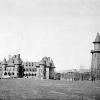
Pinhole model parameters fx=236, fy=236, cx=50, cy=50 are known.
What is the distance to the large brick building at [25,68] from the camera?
138 m

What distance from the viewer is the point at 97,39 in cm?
10362

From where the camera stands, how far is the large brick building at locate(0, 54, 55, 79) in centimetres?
13775

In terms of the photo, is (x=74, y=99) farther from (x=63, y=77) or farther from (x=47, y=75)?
(x=47, y=75)

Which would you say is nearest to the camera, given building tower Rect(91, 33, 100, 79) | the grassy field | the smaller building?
the grassy field

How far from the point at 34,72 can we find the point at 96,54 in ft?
175

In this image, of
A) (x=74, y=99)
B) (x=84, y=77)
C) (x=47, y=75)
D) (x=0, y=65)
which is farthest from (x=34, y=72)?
(x=74, y=99)

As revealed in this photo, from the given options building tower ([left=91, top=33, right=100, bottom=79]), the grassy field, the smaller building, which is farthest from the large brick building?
the grassy field

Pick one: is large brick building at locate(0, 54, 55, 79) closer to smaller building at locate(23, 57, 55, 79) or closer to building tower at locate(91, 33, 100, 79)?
smaller building at locate(23, 57, 55, 79)

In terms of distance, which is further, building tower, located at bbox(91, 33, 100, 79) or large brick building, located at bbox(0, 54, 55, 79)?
large brick building, located at bbox(0, 54, 55, 79)

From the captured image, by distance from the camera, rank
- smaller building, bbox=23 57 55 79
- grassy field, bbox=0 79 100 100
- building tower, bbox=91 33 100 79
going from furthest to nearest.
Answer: smaller building, bbox=23 57 55 79 → building tower, bbox=91 33 100 79 → grassy field, bbox=0 79 100 100

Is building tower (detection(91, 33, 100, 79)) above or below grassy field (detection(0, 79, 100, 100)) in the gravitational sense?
above

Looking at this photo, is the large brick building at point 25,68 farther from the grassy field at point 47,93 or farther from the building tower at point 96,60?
the grassy field at point 47,93

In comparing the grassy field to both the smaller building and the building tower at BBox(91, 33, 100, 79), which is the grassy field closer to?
the building tower at BBox(91, 33, 100, 79)

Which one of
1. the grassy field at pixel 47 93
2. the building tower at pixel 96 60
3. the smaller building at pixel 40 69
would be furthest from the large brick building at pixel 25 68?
the grassy field at pixel 47 93
